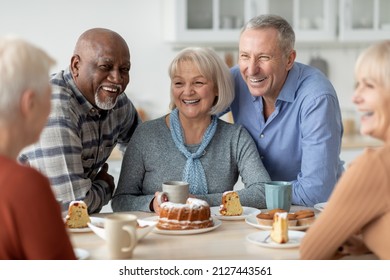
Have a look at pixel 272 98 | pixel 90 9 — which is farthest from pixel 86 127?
pixel 90 9

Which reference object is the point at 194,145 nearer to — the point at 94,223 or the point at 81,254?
the point at 94,223

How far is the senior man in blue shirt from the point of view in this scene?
215 cm

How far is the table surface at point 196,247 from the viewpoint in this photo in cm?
137

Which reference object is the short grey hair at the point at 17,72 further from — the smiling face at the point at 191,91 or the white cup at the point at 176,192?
the smiling face at the point at 191,91

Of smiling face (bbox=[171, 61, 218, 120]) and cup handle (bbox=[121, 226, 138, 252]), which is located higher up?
smiling face (bbox=[171, 61, 218, 120])

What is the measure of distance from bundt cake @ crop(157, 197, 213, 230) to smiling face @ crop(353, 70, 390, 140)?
519 mm

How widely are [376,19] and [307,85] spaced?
7.21 ft

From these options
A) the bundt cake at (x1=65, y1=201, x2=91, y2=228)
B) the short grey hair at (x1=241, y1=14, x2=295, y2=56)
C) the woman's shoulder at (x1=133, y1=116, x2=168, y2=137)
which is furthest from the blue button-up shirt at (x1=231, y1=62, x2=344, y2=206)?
the bundt cake at (x1=65, y1=201, x2=91, y2=228)

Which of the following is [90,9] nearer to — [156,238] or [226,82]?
[226,82]

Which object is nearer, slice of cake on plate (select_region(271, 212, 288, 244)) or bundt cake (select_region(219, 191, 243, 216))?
slice of cake on plate (select_region(271, 212, 288, 244))

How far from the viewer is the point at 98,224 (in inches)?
63.6

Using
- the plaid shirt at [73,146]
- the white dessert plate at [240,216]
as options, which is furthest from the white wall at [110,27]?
the white dessert plate at [240,216]

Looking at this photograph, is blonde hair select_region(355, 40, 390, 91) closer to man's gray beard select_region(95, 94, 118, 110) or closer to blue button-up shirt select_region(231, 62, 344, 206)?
blue button-up shirt select_region(231, 62, 344, 206)

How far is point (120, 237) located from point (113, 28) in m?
2.88
